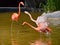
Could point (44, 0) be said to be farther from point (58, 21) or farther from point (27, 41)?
point (27, 41)

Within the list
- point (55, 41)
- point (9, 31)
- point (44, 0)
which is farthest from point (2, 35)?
point (44, 0)

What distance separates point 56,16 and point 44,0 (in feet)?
14.9

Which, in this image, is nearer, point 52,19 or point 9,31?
point 9,31

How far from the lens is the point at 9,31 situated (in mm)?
8594

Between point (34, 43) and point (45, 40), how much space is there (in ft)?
1.51

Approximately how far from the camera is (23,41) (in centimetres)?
702

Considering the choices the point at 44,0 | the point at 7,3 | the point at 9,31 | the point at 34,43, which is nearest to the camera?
the point at 34,43

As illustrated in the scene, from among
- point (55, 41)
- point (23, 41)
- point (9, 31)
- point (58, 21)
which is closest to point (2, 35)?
point (9, 31)

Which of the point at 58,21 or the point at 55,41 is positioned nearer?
the point at 55,41

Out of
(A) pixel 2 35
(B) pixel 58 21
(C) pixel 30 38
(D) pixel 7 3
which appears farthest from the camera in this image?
(D) pixel 7 3

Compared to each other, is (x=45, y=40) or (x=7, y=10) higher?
(x=45, y=40)

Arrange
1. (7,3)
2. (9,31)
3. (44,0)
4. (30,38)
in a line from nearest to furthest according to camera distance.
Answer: (30,38)
(9,31)
(44,0)
(7,3)

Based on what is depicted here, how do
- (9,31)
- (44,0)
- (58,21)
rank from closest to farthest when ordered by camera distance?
(9,31), (58,21), (44,0)

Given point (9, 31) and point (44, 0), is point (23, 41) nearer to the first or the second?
point (9, 31)
